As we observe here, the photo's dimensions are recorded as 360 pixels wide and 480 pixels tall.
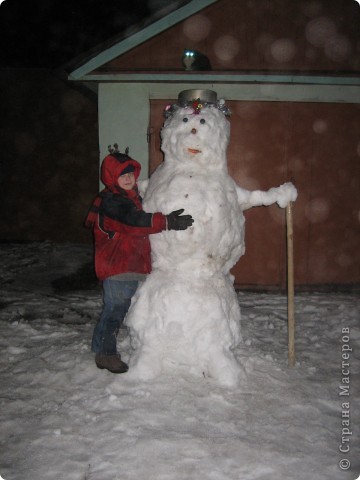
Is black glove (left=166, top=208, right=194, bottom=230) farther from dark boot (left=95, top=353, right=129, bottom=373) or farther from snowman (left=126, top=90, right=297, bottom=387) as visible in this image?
dark boot (left=95, top=353, right=129, bottom=373)

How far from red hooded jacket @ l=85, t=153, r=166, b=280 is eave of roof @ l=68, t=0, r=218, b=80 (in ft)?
8.05

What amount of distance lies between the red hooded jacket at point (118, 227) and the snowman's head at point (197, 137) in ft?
1.17

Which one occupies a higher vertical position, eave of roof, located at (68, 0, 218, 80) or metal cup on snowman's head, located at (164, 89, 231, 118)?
eave of roof, located at (68, 0, 218, 80)

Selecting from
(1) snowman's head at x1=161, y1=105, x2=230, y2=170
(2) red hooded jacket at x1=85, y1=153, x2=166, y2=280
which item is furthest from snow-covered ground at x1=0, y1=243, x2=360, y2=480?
(1) snowman's head at x1=161, y1=105, x2=230, y2=170

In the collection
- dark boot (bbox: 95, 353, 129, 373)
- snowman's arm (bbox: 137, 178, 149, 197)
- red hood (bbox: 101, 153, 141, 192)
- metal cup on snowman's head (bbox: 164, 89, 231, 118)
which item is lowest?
dark boot (bbox: 95, 353, 129, 373)

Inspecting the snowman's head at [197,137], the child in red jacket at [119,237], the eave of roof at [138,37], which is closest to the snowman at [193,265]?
the snowman's head at [197,137]

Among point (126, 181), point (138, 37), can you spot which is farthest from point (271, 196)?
point (138, 37)

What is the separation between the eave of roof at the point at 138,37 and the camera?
5.07 m

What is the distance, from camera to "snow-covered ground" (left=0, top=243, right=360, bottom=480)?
233cm

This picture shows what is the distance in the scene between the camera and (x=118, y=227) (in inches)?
123

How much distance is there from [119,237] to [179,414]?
1.37m

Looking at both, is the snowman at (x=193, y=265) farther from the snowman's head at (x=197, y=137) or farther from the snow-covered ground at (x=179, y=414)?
the snow-covered ground at (x=179, y=414)

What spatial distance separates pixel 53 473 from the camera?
2.26 m

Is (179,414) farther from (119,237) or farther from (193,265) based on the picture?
(119,237)
